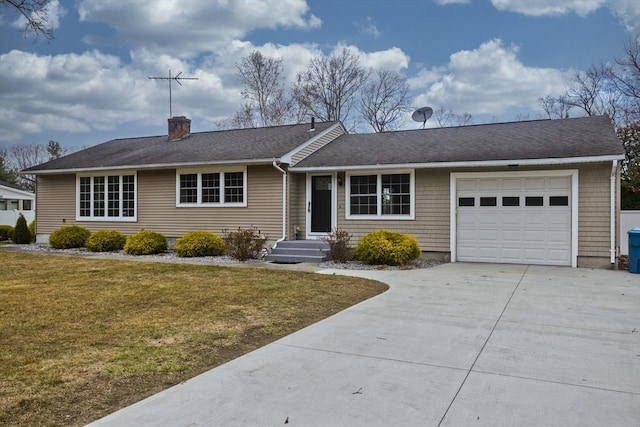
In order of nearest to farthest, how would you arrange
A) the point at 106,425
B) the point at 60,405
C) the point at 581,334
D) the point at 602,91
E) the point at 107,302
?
1. the point at 106,425
2. the point at 60,405
3. the point at 581,334
4. the point at 107,302
5. the point at 602,91

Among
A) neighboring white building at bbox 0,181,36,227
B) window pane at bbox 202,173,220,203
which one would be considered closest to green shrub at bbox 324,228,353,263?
window pane at bbox 202,173,220,203

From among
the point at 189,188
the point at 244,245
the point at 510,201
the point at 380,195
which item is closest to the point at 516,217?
the point at 510,201

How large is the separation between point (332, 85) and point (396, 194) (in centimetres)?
1978

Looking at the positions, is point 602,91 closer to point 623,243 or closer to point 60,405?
point 623,243

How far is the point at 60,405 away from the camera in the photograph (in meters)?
3.27

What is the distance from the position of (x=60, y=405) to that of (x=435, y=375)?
2.84 m

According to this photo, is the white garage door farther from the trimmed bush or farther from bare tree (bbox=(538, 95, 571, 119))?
bare tree (bbox=(538, 95, 571, 119))

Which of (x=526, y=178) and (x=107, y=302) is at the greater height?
(x=526, y=178)

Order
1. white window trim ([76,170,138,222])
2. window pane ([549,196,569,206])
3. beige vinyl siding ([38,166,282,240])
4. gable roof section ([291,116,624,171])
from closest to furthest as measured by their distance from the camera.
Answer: gable roof section ([291,116,624,171]), window pane ([549,196,569,206]), beige vinyl siding ([38,166,282,240]), white window trim ([76,170,138,222])

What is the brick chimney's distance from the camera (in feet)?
60.8

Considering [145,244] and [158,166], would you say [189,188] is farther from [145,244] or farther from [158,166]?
[145,244]

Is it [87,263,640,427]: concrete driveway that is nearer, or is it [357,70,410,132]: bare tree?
[87,263,640,427]: concrete driveway

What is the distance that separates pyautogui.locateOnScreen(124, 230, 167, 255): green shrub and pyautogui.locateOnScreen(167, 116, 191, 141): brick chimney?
5346mm

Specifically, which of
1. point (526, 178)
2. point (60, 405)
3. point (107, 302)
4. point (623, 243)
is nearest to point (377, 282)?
point (107, 302)
